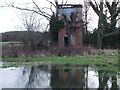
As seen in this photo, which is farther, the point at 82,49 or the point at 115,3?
the point at 115,3

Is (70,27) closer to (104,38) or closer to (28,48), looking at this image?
(104,38)

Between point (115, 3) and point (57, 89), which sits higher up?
point (115, 3)

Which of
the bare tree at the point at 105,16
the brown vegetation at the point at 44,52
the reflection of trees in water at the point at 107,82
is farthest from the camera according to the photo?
the bare tree at the point at 105,16

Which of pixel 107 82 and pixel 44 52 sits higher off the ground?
pixel 44 52

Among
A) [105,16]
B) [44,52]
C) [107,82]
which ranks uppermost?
[105,16]

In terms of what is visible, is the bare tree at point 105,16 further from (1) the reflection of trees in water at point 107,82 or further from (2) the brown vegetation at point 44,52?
(1) the reflection of trees in water at point 107,82

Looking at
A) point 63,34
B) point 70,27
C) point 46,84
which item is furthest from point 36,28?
point 46,84

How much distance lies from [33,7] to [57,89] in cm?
3334

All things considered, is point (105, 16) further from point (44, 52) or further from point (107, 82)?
point (107, 82)

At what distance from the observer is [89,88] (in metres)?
9.34

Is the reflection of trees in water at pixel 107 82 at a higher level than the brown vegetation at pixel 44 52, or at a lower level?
lower

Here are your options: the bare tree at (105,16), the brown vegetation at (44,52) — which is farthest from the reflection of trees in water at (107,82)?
the bare tree at (105,16)

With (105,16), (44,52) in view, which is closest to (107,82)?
(44,52)

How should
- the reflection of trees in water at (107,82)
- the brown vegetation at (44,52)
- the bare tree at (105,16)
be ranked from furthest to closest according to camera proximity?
the bare tree at (105,16)
the brown vegetation at (44,52)
the reflection of trees in water at (107,82)
